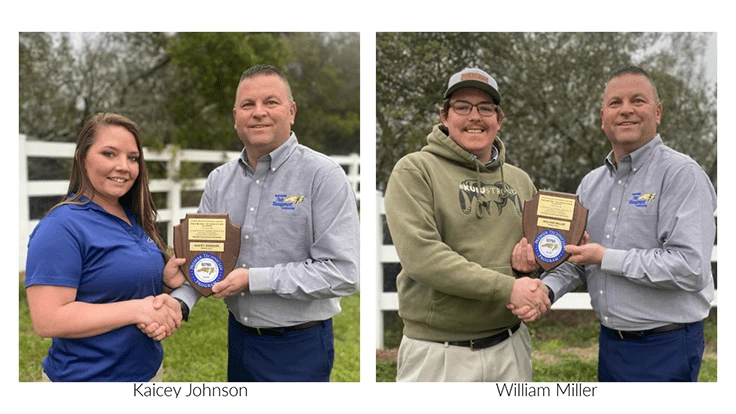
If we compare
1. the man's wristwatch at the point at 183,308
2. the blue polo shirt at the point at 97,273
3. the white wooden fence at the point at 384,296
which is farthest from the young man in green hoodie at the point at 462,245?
the white wooden fence at the point at 384,296

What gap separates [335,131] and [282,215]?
272 centimetres

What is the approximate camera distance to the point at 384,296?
14.6 ft

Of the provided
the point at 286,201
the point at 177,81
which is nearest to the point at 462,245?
the point at 286,201

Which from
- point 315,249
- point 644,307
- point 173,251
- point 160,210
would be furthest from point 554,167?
point 160,210

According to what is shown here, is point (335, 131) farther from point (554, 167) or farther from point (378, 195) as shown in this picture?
point (554, 167)

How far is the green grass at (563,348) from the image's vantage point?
4234 millimetres

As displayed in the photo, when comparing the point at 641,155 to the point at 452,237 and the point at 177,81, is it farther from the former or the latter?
the point at 177,81

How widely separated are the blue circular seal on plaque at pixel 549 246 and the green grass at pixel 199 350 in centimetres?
158

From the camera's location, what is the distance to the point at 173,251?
3.01 metres

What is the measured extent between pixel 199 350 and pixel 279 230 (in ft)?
5.60

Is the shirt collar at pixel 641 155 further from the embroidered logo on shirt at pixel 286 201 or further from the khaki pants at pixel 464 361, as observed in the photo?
the embroidered logo on shirt at pixel 286 201

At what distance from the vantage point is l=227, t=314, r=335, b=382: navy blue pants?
304 cm

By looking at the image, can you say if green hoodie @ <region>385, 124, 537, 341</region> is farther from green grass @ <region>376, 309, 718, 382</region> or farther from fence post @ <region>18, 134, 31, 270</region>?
fence post @ <region>18, 134, 31, 270</region>

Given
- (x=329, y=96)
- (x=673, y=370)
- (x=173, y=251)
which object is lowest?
(x=673, y=370)
